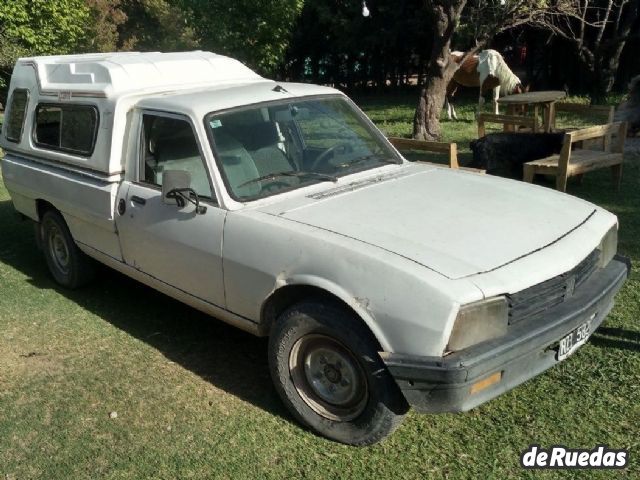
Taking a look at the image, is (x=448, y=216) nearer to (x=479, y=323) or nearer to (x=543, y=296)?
(x=543, y=296)

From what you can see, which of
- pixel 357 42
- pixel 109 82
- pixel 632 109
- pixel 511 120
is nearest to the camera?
pixel 109 82

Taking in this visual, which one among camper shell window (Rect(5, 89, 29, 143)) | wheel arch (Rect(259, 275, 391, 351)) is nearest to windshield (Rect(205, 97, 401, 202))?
wheel arch (Rect(259, 275, 391, 351))

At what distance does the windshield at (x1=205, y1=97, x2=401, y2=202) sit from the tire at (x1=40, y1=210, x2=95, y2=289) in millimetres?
2263

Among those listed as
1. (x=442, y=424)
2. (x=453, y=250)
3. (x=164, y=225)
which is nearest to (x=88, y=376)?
(x=164, y=225)

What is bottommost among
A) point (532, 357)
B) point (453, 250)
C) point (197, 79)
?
point (532, 357)

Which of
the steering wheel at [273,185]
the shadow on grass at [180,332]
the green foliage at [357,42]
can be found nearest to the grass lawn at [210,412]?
the shadow on grass at [180,332]

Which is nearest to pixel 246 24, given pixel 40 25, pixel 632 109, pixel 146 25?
pixel 40 25

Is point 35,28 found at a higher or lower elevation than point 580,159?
higher

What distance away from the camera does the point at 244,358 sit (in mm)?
4660

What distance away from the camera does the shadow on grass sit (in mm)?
4332

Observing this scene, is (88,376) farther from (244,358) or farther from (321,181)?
(321,181)

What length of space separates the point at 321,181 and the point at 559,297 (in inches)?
64.7

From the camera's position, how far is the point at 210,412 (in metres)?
3.97

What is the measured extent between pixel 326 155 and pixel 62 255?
299 centimetres
